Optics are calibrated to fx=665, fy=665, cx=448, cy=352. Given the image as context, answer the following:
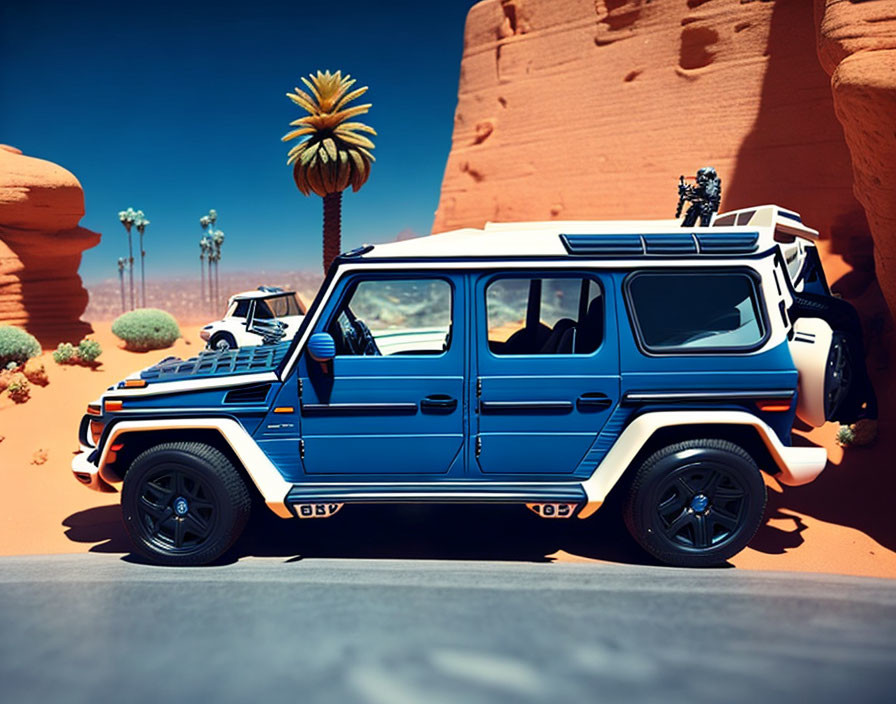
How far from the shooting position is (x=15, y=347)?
1406cm

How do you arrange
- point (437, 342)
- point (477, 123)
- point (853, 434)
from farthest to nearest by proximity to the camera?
1. point (477, 123)
2. point (853, 434)
3. point (437, 342)

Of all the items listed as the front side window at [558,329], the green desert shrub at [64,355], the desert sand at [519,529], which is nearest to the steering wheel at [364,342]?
the front side window at [558,329]

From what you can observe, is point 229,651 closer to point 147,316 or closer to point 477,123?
point 147,316

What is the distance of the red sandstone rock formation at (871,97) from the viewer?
630 cm

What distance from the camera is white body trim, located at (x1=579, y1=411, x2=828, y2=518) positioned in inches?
179

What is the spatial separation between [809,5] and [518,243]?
2426 cm

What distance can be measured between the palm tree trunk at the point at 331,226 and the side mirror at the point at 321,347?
20.3m

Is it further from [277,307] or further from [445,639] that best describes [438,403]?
[277,307]

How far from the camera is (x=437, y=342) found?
6227 millimetres

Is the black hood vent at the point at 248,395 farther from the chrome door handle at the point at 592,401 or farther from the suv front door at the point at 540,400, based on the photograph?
the chrome door handle at the point at 592,401

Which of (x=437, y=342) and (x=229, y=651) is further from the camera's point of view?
(x=437, y=342)

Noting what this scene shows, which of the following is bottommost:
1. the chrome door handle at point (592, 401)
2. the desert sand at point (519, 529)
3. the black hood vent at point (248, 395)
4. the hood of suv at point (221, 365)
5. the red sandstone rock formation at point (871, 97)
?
the desert sand at point (519, 529)

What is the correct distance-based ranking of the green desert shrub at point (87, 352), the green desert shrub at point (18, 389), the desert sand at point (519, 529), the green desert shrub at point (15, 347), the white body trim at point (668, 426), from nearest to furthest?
the white body trim at point (668, 426)
the desert sand at point (519, 529)
the green desert shrub at point (18, 389)
the green desert shrub at point (15, 347)
the green desert shrub at point (87, 352)

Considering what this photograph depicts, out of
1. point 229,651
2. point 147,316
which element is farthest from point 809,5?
point 229,651
